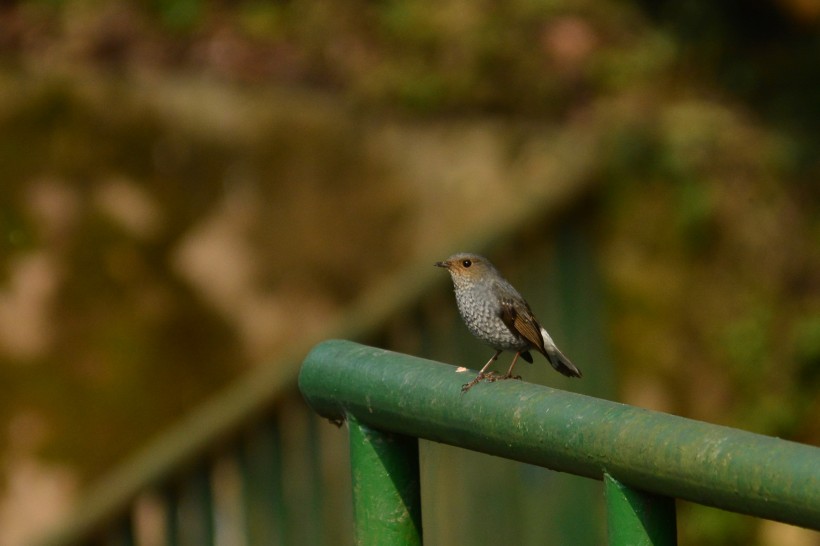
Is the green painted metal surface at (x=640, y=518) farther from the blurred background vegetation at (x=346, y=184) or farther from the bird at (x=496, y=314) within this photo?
the blurred background vegetation at (x=346, y=184)

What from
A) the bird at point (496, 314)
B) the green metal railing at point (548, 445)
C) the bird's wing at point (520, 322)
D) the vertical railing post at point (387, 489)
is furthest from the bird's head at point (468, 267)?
the vertical railing post at point (387, 489)

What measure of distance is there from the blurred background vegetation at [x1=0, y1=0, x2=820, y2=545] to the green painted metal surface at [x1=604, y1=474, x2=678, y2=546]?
4.03 meters

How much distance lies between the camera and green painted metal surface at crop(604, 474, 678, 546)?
6.96 feet

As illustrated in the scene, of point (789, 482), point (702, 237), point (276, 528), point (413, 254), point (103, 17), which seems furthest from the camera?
point (103, 17)

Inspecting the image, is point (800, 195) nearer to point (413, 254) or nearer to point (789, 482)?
point (413, 254)

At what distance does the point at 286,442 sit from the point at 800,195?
2.19 metres

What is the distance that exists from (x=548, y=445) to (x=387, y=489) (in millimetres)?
489

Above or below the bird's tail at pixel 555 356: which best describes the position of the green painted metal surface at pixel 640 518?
below

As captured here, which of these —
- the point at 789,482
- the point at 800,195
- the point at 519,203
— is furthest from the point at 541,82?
the point at 789,482

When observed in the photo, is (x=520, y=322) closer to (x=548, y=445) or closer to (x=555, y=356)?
(x=555, y=356)

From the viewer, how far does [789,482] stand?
1.88 meters

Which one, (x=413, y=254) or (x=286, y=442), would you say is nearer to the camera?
(x=286, y=442)

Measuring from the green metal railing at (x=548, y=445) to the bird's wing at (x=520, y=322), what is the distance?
4.40ft

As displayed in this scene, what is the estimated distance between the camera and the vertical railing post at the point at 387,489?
2662mm
